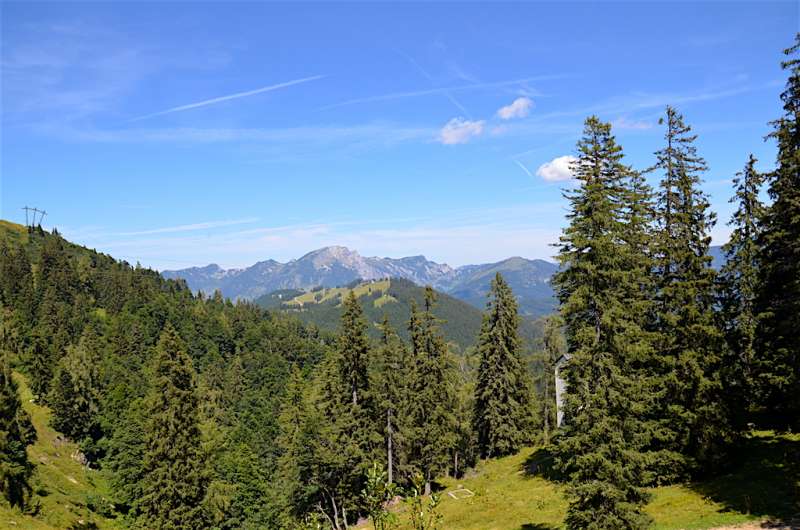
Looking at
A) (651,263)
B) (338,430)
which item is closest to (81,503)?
(338,430)

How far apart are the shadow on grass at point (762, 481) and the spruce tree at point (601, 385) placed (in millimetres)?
6018

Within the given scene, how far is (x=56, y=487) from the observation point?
50.1 m

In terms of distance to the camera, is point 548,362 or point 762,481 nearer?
point 762,481

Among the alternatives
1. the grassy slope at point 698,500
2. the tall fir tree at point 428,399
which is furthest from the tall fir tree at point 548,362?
the grassy slope at point 698,500

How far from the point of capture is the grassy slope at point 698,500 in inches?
741

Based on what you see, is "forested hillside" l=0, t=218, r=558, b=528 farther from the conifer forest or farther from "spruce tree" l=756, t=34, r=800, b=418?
"spruce tree" l=756, t=34, r=800, b=418

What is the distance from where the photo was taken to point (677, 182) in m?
25.5

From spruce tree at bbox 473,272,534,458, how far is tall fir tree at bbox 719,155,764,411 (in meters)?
18.5

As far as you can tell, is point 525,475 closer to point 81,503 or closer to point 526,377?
point 526,377

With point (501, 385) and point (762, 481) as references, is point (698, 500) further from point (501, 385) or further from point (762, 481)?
point (501, 385)

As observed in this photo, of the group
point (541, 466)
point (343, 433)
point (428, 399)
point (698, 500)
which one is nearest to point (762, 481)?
point (698, 500)

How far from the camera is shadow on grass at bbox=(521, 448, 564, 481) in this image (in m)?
34.2

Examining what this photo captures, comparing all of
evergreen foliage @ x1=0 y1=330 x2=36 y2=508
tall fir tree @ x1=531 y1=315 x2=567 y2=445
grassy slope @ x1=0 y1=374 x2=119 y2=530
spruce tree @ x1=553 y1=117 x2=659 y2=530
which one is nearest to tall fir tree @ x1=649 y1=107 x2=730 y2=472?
spruce tree @ x1=553 y1=117 x2=659 y2=530

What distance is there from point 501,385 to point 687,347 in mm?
21857
